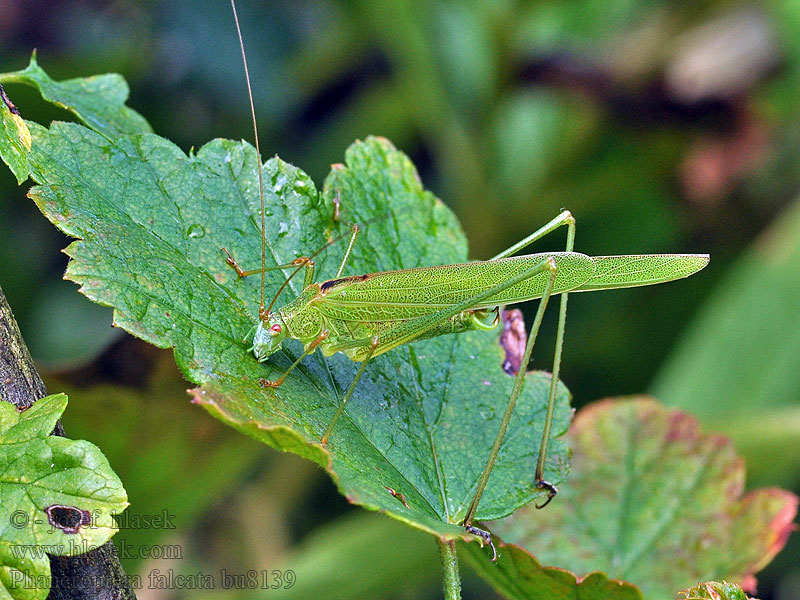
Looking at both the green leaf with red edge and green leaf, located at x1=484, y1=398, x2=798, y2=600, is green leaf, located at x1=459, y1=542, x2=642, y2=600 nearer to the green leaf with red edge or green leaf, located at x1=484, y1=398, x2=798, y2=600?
the green leaf with red edge

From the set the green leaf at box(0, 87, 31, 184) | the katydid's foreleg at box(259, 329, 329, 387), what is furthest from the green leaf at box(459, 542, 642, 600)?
the green leaf at box(0, 87, 31, 184)

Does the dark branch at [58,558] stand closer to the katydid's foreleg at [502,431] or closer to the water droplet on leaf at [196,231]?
the water droplet on leaf at [196,231]

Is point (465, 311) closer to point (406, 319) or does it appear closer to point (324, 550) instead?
point (406, 319)

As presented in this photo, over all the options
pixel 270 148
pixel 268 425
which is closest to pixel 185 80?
pixel 270 148

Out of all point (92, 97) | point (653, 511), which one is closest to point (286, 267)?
point (92, 97)

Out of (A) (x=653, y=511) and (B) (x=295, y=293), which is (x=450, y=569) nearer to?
(B) (x=295, y=293)

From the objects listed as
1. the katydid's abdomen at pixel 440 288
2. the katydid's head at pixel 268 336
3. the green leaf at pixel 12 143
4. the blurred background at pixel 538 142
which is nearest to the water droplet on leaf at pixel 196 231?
the katydid's head at pixel 268 336

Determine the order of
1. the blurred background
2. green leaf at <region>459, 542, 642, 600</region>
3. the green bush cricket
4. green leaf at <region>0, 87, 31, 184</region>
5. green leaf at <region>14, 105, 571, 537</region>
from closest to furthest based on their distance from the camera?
1. green leaf at <region>0, 87, 31, 184</region>
2. green leaf at <region>14, 105, 571, 537</region>
3. green leaf at <region>459, 542, 642, 600</region>
4. the green bush cricket
5. the blurred background
